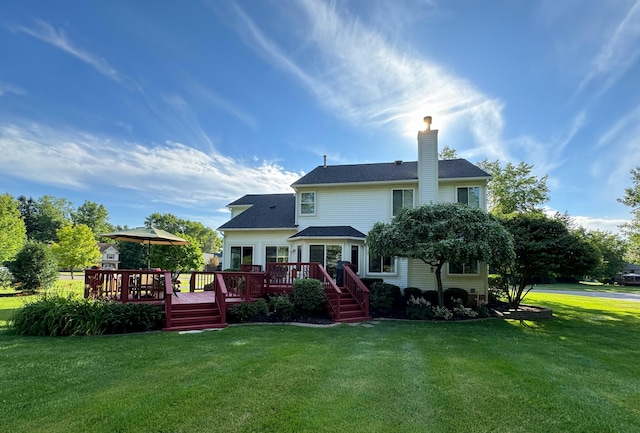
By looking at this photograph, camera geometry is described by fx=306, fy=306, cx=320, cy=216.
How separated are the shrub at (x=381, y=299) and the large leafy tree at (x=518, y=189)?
65.0 feet

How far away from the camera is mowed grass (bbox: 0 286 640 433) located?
3607 millimetres

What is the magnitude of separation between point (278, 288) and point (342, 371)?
21.7ft

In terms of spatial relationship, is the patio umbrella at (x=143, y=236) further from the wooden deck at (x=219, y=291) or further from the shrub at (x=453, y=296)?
the shrub at (x=453, y=296)

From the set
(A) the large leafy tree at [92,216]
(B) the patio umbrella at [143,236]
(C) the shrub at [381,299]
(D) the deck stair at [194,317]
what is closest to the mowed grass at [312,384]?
(D) the deck stair at [194,317]

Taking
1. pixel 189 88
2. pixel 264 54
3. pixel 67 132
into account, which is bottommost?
pixel 67 132

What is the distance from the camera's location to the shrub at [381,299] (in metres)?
12.4

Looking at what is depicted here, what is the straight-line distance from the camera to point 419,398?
4316 millimetres

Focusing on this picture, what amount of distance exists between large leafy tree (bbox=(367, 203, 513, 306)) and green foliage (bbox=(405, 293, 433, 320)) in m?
0.70

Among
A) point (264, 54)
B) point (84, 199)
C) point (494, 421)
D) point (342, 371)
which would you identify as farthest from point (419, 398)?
point (84, 199)

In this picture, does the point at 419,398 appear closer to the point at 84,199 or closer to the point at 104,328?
the point at 104,328

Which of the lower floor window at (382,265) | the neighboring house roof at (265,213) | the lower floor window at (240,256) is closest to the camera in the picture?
the lower floor window at (382,265)

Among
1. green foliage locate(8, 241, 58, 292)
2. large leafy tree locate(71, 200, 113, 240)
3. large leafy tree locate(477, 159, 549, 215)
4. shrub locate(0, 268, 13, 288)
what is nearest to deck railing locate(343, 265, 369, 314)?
green foliage locate(8, 241, 58, 292)

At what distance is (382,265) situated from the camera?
591 inches

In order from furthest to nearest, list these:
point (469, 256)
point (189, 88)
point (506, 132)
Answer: point (506, 132)
point (189, 88)
point (469, 256)
